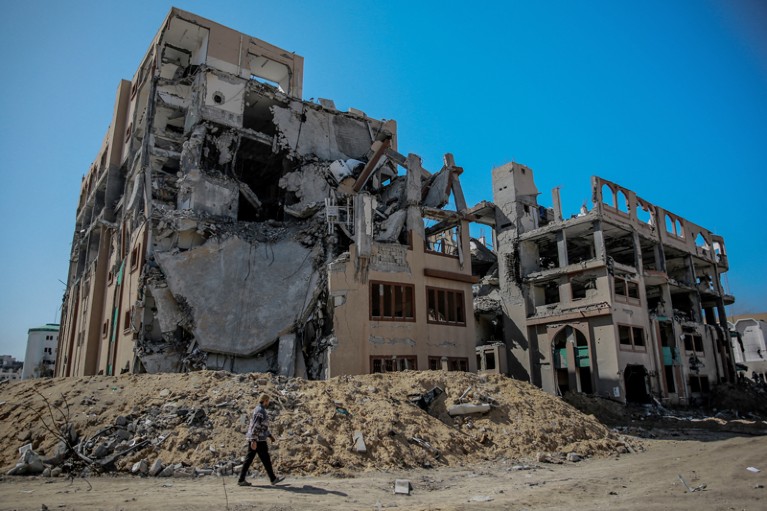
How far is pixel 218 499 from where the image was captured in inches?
347

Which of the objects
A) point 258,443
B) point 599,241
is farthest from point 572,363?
point 258,443

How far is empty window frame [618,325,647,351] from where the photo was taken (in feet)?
105

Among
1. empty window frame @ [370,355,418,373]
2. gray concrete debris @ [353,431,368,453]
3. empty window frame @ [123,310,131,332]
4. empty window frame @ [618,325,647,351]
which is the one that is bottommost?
gray concrete debris @ [353,431,368,453]

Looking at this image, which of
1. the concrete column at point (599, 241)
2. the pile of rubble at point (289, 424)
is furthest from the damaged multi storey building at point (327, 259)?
the pile of rubble at point (289, 424)

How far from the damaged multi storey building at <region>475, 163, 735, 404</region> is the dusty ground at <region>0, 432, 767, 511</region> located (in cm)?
1927

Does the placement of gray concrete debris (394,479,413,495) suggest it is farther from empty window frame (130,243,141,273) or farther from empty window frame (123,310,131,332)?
empty window frame (123,310,131,332)

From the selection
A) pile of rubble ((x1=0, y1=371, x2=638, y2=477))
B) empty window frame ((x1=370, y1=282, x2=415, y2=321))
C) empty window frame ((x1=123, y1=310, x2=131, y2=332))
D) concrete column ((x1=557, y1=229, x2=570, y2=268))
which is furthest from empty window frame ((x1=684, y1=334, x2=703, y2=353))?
empty window frame ((x1=123, y1=310, x2=131, y2=332))

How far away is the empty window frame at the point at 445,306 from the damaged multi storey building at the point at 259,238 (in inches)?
3.9

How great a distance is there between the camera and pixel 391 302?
24641 millimetres

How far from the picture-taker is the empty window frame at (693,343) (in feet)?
124

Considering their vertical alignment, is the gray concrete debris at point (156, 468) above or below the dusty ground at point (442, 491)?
above

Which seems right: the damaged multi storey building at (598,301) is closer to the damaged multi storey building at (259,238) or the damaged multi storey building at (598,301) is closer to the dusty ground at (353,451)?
the damaged multi storey building at (259,238)

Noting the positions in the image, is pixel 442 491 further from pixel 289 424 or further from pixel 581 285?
pixel 581 285

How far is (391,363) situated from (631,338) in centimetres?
1675
